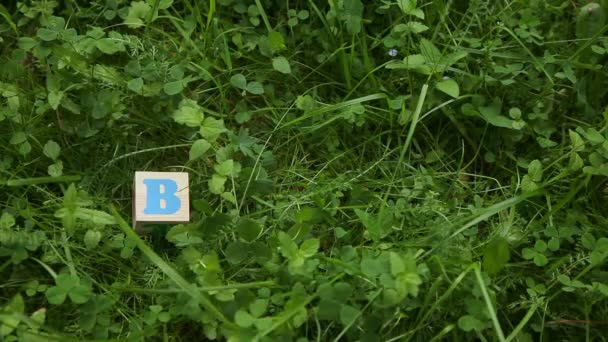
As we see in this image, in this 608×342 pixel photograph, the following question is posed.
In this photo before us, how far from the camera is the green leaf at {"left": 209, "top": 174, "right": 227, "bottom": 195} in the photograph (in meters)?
1.73

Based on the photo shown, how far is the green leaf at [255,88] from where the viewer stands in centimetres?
196

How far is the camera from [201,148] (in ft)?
5.81

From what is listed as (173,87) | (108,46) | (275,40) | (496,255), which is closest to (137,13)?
(108,46)

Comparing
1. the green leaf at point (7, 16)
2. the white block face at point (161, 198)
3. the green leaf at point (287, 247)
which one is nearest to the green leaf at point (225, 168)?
the white block face at point (161, 198)

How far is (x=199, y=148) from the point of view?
5.80ft

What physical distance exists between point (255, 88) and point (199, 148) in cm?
30

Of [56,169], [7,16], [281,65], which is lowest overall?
[56,169]

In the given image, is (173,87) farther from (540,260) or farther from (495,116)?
(540,260)

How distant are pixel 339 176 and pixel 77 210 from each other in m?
0.71

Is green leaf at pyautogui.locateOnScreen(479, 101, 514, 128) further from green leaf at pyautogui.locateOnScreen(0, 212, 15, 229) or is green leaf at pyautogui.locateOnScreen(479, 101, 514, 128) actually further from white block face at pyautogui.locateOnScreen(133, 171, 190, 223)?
green leaf at pyautogui.locateOnScreen(0, 212, 15, 229)

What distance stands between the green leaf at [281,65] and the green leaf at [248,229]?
49 centimetres

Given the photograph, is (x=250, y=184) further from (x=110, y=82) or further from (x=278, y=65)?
(x=110, y=82)

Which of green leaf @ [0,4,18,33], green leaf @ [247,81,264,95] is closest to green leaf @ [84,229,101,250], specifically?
green leaf @ [247,81,264,95]

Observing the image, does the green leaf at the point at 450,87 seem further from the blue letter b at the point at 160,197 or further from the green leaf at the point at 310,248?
the blue letter b at the point at 160,197
